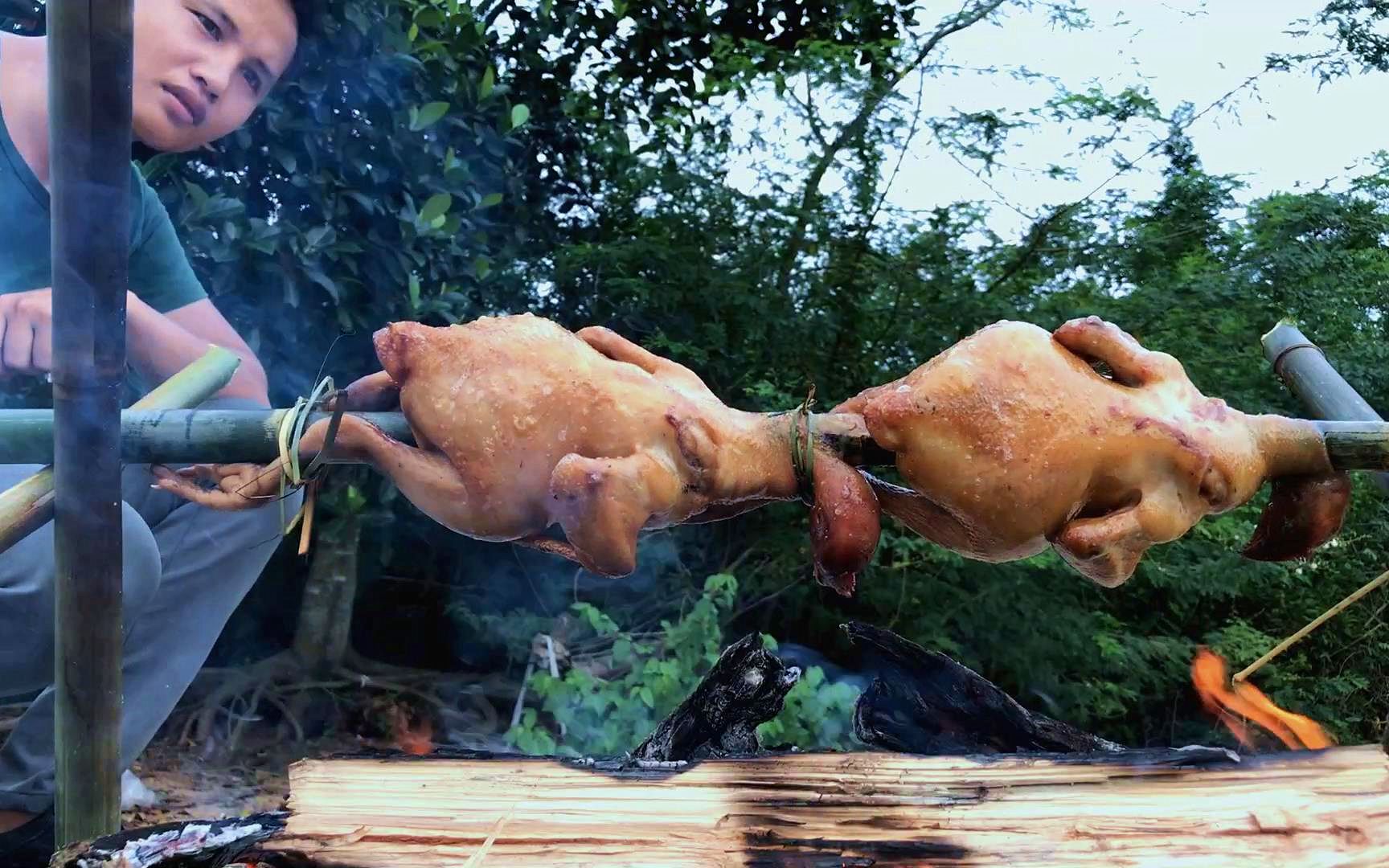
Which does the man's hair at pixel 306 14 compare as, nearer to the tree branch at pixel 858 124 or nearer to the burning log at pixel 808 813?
the tree branch at pixel 858 124

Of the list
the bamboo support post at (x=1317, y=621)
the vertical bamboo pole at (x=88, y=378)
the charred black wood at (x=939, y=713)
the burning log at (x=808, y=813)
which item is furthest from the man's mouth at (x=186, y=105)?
the bamboo support post at (x=1317, y=621)

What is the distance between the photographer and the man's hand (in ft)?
7.10

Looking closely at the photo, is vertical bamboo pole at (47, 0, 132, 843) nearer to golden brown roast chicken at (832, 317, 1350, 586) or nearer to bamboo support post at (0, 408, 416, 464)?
bamboo support post at (0, 408, 416, 464)

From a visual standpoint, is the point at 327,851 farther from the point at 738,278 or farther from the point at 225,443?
the point at 738,278

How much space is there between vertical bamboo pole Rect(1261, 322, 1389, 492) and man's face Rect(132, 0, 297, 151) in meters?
2.51

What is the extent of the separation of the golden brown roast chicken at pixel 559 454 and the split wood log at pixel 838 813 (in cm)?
31

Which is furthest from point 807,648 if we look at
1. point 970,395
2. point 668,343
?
point 970,395

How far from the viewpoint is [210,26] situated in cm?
231

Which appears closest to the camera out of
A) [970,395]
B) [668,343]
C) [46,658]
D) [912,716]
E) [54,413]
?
[54,413]

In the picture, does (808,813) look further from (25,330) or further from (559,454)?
(25,330)

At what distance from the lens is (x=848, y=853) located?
1077 mm

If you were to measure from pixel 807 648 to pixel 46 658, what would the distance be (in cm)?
271

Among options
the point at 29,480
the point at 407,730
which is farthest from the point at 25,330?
the point at 407,730

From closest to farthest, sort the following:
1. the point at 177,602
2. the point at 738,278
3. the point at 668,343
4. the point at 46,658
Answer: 1. the point at 46,658
2. the point at 177,602
3. the point at 668,343
4. the point at 738,278
